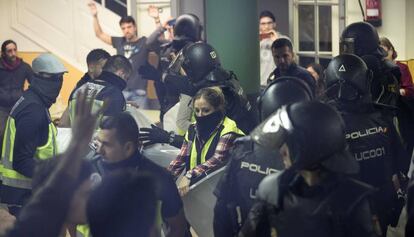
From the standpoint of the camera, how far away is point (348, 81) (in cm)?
566

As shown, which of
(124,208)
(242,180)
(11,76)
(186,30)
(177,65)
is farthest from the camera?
(11,76)

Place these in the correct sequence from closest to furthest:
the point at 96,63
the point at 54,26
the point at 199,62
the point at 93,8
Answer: the point at 199,62 < the point at 96,63 < the point at 93,8 < the point at 54,26

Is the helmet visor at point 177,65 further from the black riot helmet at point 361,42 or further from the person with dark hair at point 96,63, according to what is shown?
the black riot helmet at point 361,42

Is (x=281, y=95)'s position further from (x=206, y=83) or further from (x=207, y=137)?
(x=206, y=83)

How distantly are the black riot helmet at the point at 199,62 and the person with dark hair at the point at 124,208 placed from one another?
284 cm

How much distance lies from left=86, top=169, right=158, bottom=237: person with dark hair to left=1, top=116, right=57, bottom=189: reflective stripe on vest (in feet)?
7.37

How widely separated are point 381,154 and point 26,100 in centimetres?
250

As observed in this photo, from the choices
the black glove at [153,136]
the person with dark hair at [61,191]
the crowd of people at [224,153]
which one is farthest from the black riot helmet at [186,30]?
the person with dark hair at [61,191]

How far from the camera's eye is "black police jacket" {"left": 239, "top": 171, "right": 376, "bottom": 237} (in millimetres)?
3781

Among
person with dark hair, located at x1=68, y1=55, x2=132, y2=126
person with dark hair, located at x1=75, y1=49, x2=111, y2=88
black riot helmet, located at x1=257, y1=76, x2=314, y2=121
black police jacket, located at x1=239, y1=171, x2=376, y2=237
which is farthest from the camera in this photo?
person with dark hair, located at x1=75, y1=49, x2=111, y2=88

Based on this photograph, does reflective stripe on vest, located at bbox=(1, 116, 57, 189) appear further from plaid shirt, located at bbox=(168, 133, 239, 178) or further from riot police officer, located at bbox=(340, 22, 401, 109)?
riot police officer, located at bbox=(340, 22, 401, 109)

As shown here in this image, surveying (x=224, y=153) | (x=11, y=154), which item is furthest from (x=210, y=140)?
(x=11, y=154)

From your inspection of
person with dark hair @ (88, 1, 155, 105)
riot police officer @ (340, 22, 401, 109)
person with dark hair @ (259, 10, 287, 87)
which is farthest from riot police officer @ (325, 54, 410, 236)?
person with dark hair @ (88, 1, 155, 105)

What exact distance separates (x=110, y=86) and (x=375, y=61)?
2.02m
